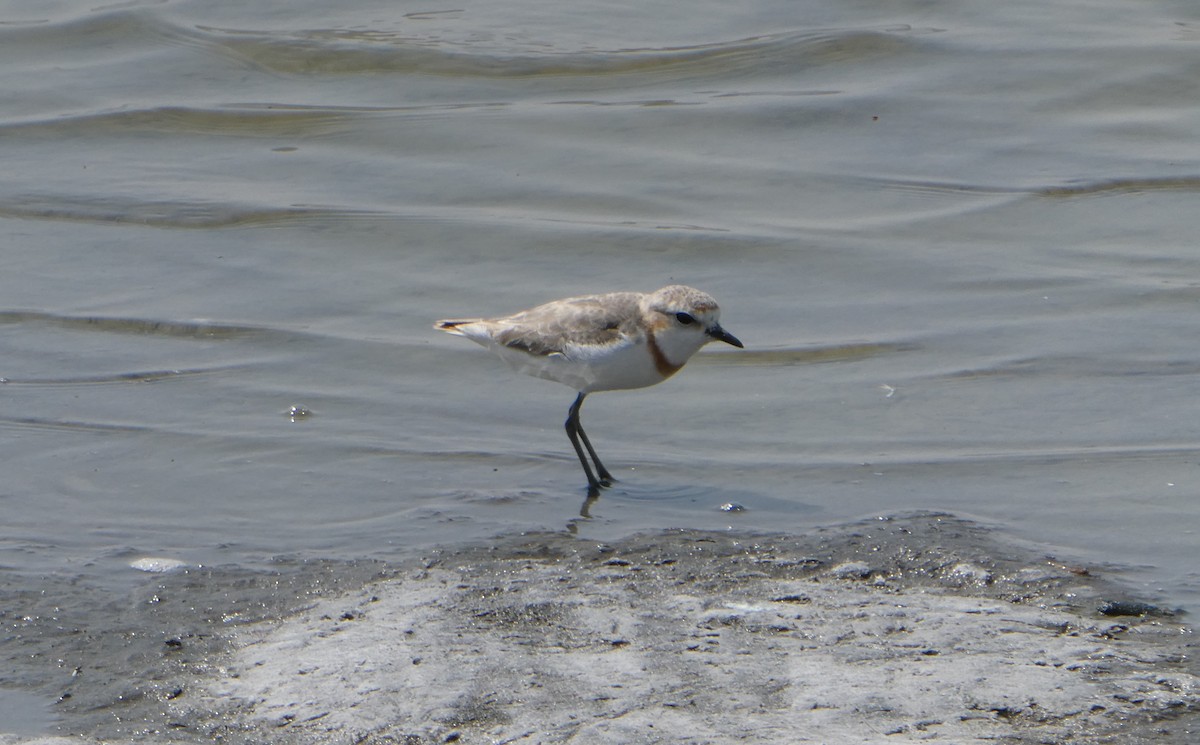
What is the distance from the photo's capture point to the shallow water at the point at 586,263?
20.0 feet

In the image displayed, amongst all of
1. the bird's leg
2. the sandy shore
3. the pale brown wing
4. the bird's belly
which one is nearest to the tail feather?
the pale brown wing

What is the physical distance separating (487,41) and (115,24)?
3.05 metres

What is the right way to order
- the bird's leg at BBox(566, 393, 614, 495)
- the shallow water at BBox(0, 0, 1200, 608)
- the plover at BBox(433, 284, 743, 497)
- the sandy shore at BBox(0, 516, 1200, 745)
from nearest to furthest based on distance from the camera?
the sandy shore at BBox(0, 516, 1200, 745) → the shallow water at BBox(0, 0, 1200, 608) → the bird's leg at BBox(566, 393, 614, 495) → the plover at BBox(433, 284, 743, 497)

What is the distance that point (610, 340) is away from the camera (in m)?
6.35

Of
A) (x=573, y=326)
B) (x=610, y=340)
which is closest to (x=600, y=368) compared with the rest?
(x=610, y=340)

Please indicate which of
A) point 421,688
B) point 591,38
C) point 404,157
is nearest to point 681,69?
point 591,38

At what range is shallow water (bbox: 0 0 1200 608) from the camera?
6.10 m

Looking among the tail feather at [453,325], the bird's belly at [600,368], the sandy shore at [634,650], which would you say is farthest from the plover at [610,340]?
the sandy shore at [634,650]

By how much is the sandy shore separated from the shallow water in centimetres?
41

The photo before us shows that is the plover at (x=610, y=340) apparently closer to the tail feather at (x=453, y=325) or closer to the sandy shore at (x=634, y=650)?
the tail feather at (x=453, y=325)

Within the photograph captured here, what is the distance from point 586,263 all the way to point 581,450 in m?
2.62

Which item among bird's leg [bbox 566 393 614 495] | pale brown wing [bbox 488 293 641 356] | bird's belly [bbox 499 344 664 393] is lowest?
bird's leg [bbox 566 393 614 495]

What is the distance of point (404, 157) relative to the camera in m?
10.5

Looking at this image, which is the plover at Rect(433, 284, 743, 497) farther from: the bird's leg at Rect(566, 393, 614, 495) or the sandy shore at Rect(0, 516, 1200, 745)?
the sandy shore at Rect(0, 516, 1200, 745)
